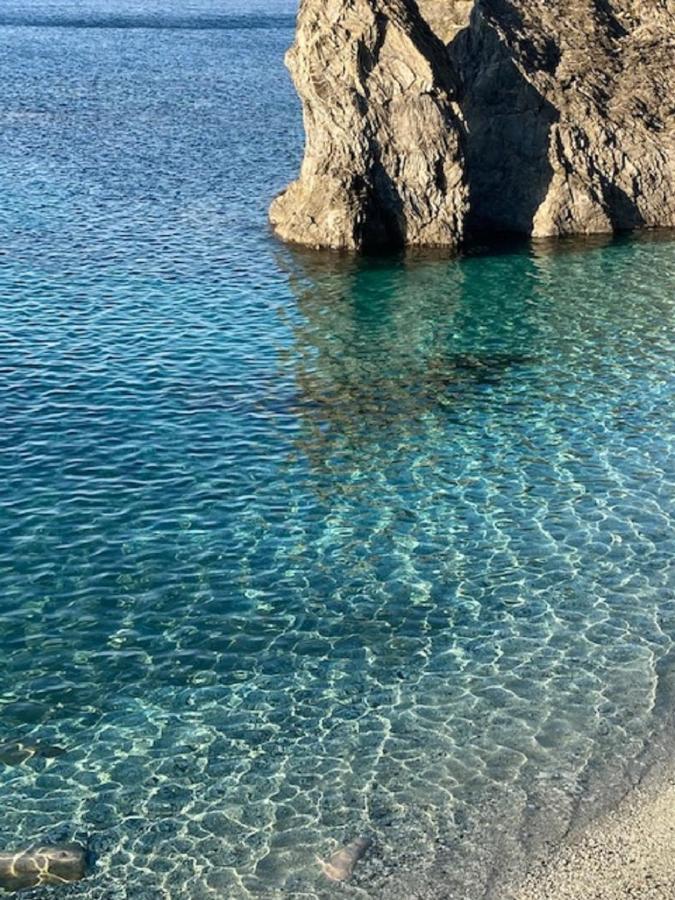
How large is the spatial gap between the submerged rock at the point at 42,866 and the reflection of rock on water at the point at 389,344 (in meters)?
18.7

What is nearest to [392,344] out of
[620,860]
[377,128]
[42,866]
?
[377,128]

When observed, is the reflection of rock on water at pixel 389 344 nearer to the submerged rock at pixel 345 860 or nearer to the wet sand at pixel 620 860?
the submerged rock at pixel 345 860

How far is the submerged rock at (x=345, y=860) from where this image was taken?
69.2ft

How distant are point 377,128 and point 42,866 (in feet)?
141

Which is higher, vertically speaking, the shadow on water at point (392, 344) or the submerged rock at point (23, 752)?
the submerged rock at point (23, 752)

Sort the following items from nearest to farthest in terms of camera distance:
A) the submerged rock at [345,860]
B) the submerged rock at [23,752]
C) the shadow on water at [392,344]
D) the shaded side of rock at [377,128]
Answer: the submerged rock at [345,860] → the submerged rock at [23,752] → the shadow on water at [392,344] → the shaded side of rock at [377,128]

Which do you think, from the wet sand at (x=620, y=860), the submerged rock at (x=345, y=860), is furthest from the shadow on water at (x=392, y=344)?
the wet sand at (x=620, y=860)

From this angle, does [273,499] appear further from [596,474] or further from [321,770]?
[321,770]

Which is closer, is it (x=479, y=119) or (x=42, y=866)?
(x=42, y=866)

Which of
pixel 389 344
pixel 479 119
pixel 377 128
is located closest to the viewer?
pixel 389 344

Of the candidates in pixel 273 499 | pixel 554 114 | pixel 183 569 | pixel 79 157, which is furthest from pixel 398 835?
pixel 79 157

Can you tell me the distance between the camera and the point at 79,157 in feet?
250

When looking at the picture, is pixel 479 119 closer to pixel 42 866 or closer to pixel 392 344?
pixel 392 344

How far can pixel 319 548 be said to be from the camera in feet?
107
